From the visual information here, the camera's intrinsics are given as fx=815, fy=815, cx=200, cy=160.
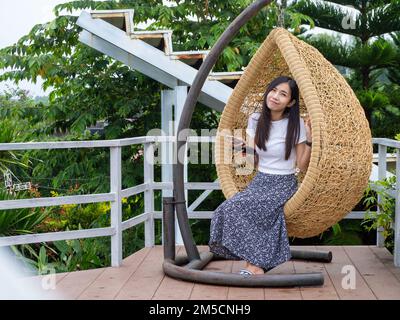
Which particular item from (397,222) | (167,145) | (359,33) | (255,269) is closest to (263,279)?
(255,269)

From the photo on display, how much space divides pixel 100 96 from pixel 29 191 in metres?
1.24

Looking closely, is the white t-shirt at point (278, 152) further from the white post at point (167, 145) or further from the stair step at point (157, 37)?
the stair step at point (157, 37)

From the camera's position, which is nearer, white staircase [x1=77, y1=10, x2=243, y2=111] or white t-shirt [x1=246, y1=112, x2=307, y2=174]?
white t-shirt [x1=246, y1=112, x2=307, y2=174]

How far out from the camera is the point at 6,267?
5.00 meters

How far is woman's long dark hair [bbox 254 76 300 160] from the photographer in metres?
4.50

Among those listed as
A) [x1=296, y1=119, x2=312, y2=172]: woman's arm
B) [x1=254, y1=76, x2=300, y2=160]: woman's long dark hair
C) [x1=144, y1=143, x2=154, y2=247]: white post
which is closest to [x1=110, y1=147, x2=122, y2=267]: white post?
[x1=144, y1=143, x2=154, y2=247]: white post

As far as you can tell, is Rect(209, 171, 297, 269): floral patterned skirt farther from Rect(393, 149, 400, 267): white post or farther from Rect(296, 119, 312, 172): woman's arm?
Rect(393, 149, 400, 267): white post

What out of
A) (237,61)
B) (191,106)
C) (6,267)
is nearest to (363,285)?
(191,106)

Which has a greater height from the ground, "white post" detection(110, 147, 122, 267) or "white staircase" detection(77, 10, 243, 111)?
"white staircase" detection(77, 10, 243, 111)

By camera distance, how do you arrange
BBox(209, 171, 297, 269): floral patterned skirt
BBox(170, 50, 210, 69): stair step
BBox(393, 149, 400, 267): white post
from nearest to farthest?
BBox(209, 171, 297, 269): floral patterned skirt → BBox(393, 149, 400, 267): white post → BBox(170, 50, 210, 69): stair step

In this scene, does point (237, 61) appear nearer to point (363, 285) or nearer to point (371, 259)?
point (371, 259)

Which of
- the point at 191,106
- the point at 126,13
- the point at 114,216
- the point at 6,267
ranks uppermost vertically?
the point at 126,13

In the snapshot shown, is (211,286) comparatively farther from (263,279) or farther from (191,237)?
(191,237)

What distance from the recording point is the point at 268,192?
4.46 metres
